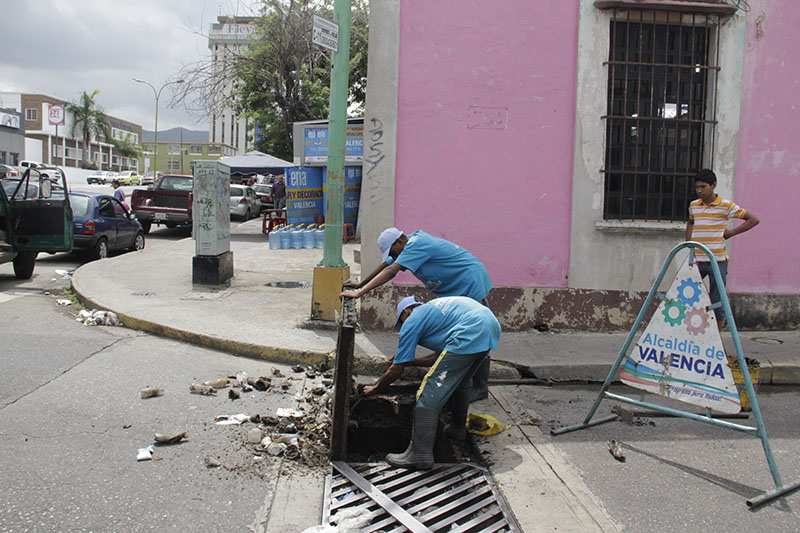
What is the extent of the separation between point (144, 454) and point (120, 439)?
13.5 inches

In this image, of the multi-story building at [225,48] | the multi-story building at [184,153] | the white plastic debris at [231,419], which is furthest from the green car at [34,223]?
the multi-story building at [184,153]

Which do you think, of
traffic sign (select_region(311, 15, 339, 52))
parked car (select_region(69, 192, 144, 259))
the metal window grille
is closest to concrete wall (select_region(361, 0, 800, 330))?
the metal window grille

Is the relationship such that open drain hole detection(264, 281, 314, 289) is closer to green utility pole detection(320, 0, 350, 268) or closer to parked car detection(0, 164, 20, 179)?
green utility pole detection(320, 0, 350, 268)

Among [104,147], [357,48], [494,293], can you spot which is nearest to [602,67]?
[494,293]

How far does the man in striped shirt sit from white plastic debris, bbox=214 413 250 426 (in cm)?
436

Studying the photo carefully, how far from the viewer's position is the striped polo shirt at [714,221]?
5.86 metres

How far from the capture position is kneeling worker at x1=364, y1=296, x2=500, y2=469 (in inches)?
Answer: 144

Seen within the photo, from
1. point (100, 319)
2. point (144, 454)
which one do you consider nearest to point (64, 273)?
point (100, 319)

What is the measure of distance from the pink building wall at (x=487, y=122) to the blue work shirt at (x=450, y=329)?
10.4ft

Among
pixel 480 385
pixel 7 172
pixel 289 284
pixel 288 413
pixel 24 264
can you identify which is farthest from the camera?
pixel 7 172

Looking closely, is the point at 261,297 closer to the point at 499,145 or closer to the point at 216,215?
the point at 216,215

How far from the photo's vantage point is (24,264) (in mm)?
10055

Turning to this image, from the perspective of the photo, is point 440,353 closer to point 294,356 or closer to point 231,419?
point 231,419

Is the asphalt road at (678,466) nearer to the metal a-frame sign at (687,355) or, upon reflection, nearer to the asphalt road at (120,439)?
the metal a-frame sign at (687,355)
